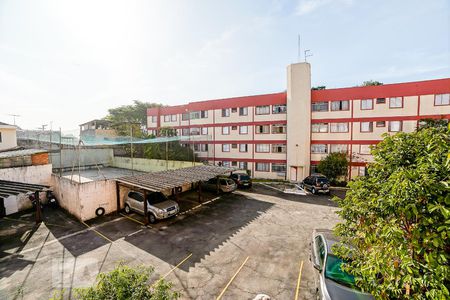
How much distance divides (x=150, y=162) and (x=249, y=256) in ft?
66.6

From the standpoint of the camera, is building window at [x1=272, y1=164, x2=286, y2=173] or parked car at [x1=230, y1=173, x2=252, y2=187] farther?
building window at [x1=272, y1=164, x2=286, y2=173]

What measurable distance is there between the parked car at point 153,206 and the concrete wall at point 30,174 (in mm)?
8108

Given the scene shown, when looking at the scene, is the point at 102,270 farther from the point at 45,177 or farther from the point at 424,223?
the point at 45,177

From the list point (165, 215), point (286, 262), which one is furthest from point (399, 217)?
point (165, 215)

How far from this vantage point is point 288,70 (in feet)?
83.6

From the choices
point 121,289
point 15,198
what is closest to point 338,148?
point 121,289

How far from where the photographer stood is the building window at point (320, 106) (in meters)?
24.9

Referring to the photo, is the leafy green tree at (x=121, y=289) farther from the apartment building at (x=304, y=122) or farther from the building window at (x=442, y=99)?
the building window at (x=442, y=99)

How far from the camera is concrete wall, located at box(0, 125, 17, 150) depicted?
2370cm

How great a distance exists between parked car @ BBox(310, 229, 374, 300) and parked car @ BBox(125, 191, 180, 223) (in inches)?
353

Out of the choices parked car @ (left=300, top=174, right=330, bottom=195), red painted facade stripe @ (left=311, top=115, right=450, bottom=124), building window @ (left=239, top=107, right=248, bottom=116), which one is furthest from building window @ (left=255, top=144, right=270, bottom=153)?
parked car @ (left=300, top=174, right=330, bottom=195)

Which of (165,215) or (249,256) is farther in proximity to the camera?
(165,215)

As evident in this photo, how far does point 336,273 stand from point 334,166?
1869cm

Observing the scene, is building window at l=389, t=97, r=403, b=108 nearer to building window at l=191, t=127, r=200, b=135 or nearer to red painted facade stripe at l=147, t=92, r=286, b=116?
red painted facade stripe at l=147, t=92, r=286, b=116
